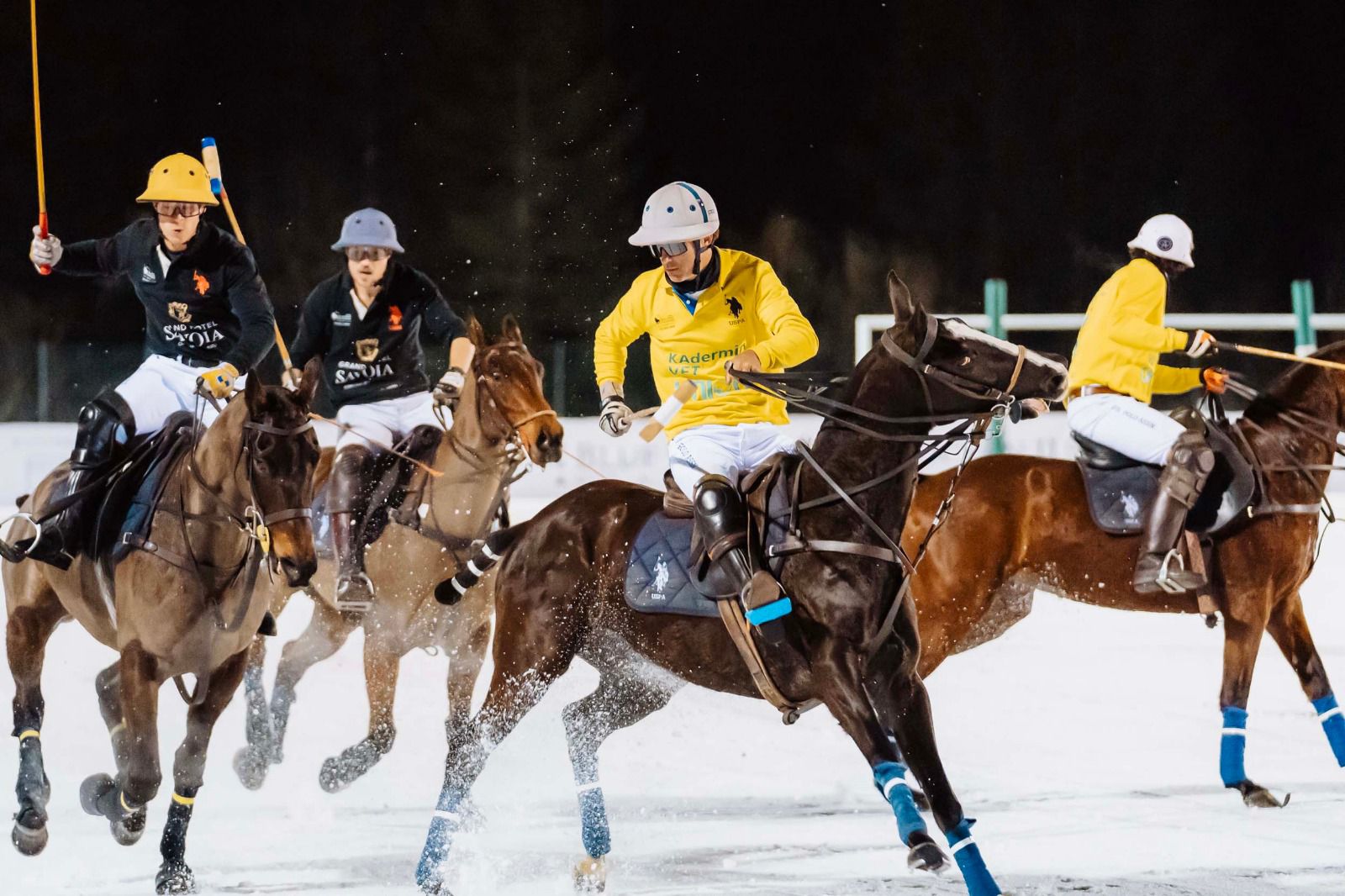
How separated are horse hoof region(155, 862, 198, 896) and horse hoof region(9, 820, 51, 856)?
629 millimetres

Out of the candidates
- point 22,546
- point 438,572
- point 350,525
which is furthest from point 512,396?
point 22,546

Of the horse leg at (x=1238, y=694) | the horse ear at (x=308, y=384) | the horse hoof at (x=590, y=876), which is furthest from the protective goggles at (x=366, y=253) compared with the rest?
the horse leg at (x=1238, y=694)

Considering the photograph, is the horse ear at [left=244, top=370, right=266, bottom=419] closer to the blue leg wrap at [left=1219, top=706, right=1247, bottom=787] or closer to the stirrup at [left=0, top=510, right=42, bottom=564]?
the stirrup at [left=0, top=510, right=42, bottom=564]

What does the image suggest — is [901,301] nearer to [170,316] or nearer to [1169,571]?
[1169,571]

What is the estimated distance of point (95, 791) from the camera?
559 cm

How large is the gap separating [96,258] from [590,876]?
2810 mm

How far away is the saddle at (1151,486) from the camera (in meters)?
6.66

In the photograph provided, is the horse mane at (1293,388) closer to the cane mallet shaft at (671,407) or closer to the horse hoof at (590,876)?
the cane mallet shaft at (671,407)

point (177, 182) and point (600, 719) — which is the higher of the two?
point (177, 182)

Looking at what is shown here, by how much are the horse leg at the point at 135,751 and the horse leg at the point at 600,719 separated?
1258 millimetres

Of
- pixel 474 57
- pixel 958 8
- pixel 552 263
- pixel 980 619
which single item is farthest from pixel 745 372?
pixel 958 8

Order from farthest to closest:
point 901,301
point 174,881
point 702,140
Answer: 1. point 702,140
2. point 174,881
3. point 901,301

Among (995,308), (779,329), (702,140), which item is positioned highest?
(702,140)

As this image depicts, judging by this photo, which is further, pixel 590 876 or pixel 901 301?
pixel 590 876
